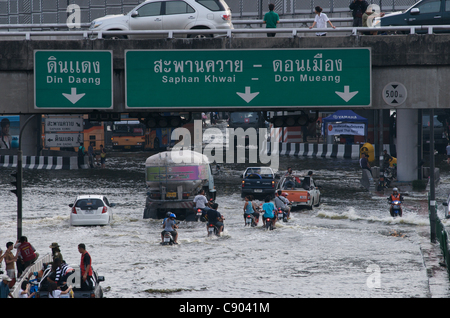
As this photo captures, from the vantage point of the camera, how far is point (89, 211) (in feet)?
85.5

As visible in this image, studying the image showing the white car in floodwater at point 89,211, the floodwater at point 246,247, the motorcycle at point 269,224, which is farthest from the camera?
the white car in floodwater at point 89,211

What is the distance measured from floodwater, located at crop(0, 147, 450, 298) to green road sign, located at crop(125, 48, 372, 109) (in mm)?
4701

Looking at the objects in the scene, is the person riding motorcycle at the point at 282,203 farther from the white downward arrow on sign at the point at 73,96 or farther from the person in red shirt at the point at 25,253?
the person in red shirt at the point at 25,253

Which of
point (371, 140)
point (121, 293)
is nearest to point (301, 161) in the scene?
point (371, 140)

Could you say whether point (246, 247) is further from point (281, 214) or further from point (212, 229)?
point (281, 214)

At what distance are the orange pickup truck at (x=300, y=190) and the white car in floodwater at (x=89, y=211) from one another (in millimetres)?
8078

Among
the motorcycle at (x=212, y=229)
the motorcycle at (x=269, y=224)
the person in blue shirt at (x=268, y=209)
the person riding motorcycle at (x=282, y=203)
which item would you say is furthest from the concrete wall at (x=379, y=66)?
the person riding motorcycle at (x=282, y=203)

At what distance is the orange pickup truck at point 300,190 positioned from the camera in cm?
2948

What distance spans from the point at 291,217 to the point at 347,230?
366cm

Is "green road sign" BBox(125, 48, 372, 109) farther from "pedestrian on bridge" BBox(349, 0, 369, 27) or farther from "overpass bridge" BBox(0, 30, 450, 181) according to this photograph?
"pedestrian on bridge" BBox(349, 0, 369, 27)

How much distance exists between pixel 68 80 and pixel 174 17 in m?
5.97

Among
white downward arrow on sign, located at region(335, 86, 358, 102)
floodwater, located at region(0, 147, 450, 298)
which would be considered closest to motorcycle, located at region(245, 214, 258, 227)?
floodwater, located at region(0, 147, 450, 298)

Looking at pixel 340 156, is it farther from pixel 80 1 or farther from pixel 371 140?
pixel 80 1

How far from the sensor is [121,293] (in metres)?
16.6
